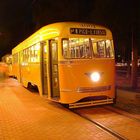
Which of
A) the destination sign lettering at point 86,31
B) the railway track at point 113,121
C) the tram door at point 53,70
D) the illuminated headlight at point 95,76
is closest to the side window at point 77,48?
the destination sign lettering at point 86,31

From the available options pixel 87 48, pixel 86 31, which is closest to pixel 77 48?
pixel 87 48

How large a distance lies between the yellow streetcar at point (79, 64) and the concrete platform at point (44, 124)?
67 centimetres

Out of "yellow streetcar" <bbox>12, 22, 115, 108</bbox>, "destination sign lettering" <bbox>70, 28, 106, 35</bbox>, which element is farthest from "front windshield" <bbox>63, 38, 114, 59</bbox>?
"destination sign lettering" <bbox>70, 28, 106, 35</bbox>

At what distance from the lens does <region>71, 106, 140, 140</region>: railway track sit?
7.50m

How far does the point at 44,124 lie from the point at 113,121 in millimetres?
1983

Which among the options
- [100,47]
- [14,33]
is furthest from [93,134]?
Answer: [14,33]

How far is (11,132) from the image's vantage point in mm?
7934

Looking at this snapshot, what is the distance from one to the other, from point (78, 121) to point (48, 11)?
16.0 metres

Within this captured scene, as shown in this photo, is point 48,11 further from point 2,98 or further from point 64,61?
point 64,61

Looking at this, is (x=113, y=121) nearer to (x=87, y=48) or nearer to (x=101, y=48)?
(x=87, y=48)

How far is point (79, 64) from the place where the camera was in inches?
413

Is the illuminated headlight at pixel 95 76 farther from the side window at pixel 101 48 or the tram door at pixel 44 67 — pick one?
the tram door at pixel 44 67

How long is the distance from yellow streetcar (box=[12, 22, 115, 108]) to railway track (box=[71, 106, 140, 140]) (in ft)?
1.06

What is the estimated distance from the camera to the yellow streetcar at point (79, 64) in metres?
10.4
